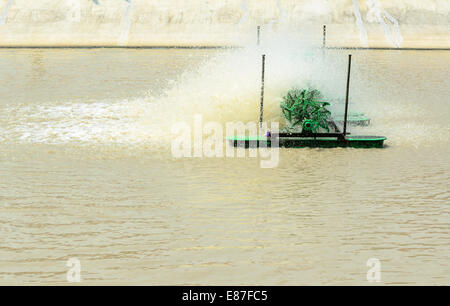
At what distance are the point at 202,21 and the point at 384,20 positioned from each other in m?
20.7

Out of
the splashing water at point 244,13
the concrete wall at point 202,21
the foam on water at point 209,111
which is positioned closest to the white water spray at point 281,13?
the concrete wall at point 202,21

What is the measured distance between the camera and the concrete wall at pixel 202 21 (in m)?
62.8

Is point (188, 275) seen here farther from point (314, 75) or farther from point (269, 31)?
point (269, 31)

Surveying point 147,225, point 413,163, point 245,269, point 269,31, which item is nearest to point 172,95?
point 413,163

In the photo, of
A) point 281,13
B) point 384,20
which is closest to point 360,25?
point 384,20

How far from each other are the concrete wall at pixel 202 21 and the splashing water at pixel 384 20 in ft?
1.27

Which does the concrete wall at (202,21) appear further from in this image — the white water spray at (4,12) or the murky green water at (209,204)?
the murky green water at (209,204)

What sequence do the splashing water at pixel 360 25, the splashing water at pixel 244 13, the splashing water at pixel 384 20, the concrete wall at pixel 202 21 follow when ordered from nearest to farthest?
the splashing water at pixel 360 25 < the splashing water at pixel 384 20 < the concrete wall at pixel 202 21 < the splashing water at pixel 244 13

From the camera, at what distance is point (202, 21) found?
216ft

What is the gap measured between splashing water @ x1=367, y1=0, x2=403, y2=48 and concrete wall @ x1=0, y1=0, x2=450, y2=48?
0.39 m

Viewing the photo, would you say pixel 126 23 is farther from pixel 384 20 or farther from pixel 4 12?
pixel 384 20

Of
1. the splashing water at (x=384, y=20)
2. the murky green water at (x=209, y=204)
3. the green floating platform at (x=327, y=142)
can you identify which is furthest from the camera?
the splashing water at (x=384, y=20)

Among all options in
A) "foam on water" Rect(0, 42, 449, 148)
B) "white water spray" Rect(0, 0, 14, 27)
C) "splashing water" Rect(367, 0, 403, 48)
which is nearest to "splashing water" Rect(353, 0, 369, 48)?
"splashing water" Rect(367, 0, 403, 48)

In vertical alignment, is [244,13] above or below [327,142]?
above
